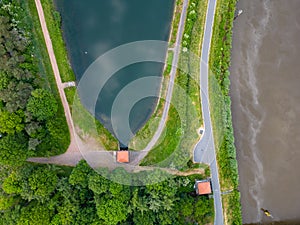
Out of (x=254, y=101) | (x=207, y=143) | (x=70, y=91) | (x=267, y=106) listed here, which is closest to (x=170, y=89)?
(x=207, y=143)

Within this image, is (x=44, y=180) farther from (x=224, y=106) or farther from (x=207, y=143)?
(x=224, y=106)

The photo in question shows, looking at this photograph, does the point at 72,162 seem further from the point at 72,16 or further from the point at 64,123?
the point at 72,16

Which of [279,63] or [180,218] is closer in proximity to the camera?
[180,218]

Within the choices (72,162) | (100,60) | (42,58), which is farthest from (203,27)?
(72,162)

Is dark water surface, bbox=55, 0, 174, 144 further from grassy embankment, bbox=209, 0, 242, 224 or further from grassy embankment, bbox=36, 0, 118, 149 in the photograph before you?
grassy embankment, bbox=209, 0, 242, 224

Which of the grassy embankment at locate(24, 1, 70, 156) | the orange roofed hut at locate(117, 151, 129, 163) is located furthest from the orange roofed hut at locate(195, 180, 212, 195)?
the grassy embankment at locate(24, 1, 70, 156)
